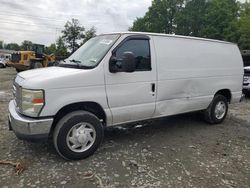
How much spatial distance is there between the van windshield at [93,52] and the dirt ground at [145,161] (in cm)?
158

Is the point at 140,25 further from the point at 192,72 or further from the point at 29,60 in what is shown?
the point at 192,72

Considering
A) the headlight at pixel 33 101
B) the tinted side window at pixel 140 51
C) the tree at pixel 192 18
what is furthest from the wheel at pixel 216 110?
the tree at pixel 192 18

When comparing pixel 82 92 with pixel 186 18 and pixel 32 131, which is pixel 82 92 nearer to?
pixel 32 131

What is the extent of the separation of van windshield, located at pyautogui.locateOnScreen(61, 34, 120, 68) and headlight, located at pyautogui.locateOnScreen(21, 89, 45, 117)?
0.92 metres

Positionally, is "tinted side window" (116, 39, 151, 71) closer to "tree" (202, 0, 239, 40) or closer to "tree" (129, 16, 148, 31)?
"tree" (202, 0, 239, 40)

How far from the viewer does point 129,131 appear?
18.8 feet

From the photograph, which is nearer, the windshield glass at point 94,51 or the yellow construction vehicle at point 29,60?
the windshield glass at point 94,51

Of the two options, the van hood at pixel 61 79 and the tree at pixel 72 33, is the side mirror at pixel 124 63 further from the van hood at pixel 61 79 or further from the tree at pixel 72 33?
the tree at pixel 72 33

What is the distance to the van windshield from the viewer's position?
4312 millimetres

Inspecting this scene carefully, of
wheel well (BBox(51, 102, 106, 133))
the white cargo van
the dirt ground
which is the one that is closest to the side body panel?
the white cargo van

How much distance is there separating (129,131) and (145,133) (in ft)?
1.22

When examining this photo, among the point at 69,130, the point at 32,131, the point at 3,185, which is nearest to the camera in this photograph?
the point at 3,185

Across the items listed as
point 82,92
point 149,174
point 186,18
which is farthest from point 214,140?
point 186,18

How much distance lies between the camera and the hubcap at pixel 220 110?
6381 mm
